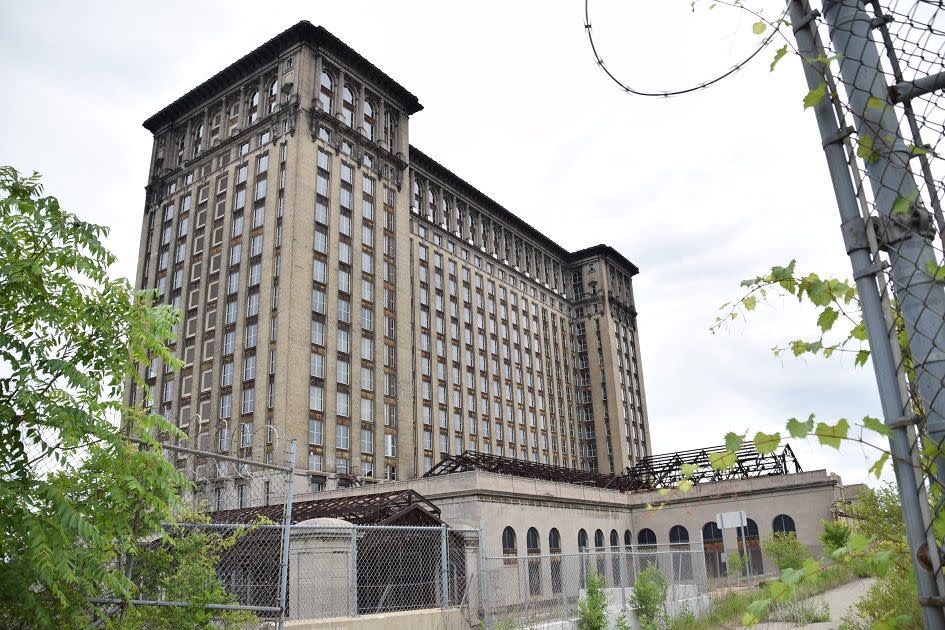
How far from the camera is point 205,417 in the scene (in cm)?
5338

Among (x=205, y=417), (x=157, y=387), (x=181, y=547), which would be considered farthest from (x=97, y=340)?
(x=157, y=387)

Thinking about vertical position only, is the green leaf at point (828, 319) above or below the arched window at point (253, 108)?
below

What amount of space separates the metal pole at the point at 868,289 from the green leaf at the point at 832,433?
0.75 feet

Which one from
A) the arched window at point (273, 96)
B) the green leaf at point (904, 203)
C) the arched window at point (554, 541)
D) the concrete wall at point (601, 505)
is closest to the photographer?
the green leaf at point (904, 203)

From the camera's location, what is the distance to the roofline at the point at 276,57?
58.2m

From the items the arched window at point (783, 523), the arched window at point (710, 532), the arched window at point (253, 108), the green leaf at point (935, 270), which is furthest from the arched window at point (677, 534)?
the green leaf at point (935, 270)

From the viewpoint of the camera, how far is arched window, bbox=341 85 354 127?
6091cm

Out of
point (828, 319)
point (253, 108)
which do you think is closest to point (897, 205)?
point (828, 319)

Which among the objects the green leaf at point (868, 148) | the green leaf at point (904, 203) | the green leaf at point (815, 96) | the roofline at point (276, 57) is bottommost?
the green leaf at point (904, 203)

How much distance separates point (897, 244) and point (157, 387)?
6234cm

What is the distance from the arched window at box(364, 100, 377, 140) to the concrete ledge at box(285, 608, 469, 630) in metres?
53.0

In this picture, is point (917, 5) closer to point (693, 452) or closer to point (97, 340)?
point (97, 340)

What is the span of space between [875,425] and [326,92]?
204 feet

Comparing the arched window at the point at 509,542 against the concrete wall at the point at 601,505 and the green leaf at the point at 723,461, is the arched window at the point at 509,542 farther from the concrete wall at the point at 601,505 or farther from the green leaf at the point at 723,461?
the green leaf at the point at 723,461
